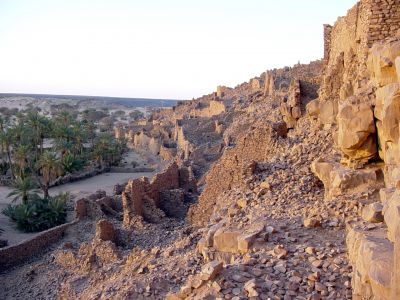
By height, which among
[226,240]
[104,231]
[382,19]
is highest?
[382,19]

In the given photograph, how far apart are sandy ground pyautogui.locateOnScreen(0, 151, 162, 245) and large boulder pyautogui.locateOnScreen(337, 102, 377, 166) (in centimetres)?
1486

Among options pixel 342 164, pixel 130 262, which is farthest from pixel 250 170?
pixel 130 262

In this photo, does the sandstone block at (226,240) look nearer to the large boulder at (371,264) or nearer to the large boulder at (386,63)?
the large boulder at (371,264)

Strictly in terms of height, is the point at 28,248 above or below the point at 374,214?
below

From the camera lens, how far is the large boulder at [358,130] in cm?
705

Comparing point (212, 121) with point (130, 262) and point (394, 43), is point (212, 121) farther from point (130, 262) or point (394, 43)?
point (394, 43)

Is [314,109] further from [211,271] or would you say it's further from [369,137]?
[211,271]

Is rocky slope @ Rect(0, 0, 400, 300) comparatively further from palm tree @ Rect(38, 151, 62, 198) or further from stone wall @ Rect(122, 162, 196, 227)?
palm tree @ Rect(38, 151, 62, 198)

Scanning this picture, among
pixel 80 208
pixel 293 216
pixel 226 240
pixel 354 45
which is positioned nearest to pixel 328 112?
pixel 354 45

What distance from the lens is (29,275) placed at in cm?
1390

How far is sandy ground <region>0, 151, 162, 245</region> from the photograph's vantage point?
19.6 metres

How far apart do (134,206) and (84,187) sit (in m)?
14.8

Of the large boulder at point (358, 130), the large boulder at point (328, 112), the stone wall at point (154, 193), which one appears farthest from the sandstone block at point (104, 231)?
the large boulder at point (358, 130)

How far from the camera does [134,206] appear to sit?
48.8 ft
